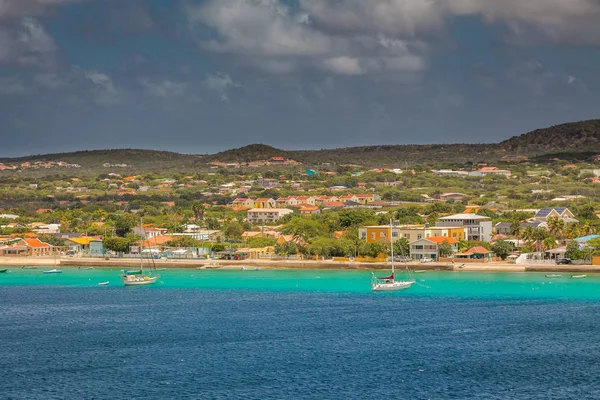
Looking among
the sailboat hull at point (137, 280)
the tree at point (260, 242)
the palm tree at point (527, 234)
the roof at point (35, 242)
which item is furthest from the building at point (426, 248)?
the roof at point (35, 242)

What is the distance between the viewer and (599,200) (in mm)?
111938

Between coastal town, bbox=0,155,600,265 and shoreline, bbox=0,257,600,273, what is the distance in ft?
6.73

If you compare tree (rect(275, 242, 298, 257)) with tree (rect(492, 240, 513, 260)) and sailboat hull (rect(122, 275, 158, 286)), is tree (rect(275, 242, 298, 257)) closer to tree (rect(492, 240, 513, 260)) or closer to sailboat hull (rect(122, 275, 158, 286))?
sailboat hull (rect(122, 275, 158, 286))

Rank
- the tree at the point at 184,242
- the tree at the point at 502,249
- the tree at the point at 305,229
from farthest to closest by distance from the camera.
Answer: the tree at the point at 184,242 < the tree at the point at 305,229 < the tree at the point at 502,249

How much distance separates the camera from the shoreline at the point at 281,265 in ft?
235

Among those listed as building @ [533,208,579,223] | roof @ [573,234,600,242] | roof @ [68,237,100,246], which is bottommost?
roof @ [573,234,600,242]

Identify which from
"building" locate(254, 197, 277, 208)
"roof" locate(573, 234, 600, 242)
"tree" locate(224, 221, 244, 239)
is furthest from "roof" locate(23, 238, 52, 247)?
"roof" locate(573, 234, 600, 242)

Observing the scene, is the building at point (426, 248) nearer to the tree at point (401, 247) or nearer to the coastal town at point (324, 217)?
the coastal town at point (324, 217)

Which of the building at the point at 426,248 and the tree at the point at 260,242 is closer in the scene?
the building at the point at 426,248

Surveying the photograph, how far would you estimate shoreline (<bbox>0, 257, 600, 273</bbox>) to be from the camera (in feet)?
235

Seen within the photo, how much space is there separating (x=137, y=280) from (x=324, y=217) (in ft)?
96.0

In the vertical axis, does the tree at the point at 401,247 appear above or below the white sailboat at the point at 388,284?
above

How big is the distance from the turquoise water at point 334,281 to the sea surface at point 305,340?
317mm

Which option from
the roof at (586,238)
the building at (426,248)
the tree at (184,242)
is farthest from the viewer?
the tree at (184,242)
